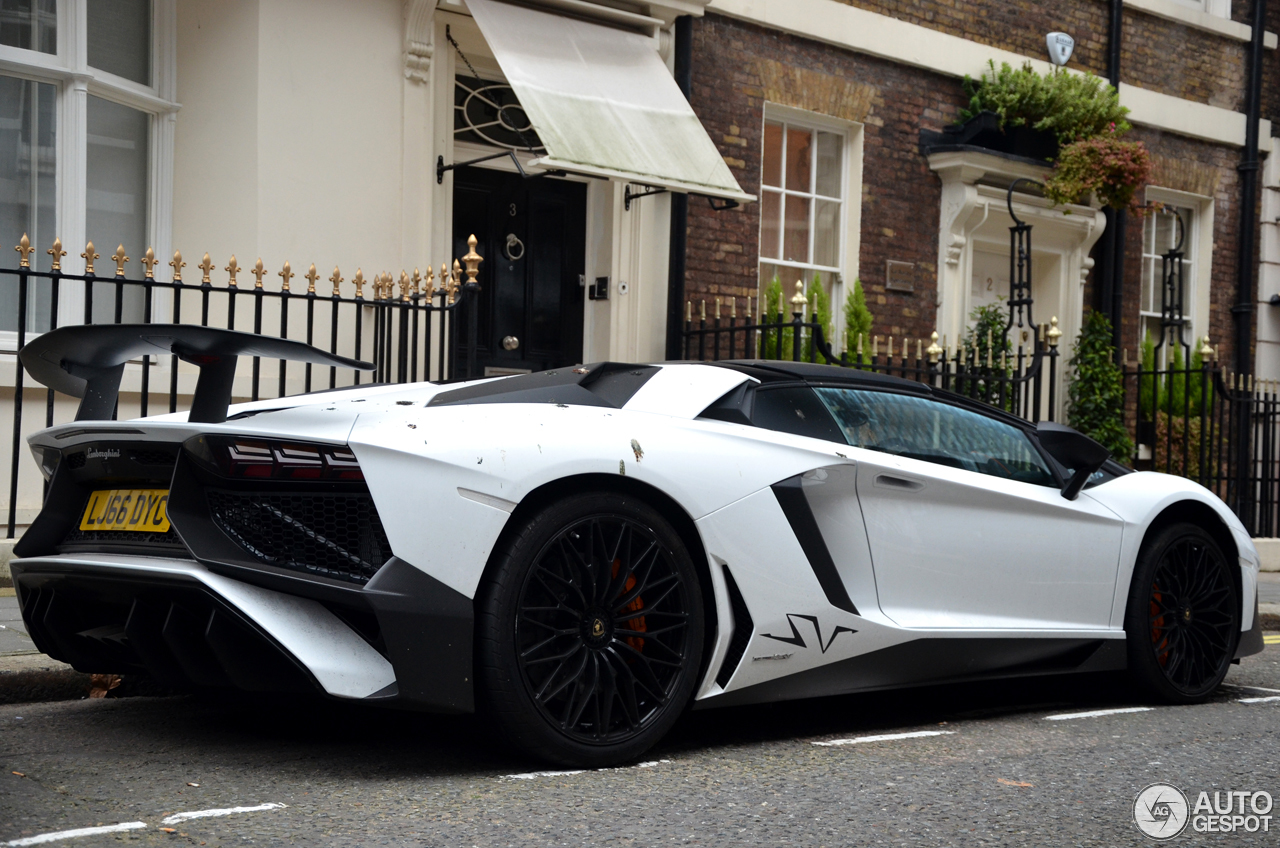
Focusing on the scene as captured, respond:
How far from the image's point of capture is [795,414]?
447cm

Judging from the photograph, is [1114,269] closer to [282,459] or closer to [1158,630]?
[1158,630]

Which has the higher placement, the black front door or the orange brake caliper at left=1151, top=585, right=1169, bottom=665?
the black front door

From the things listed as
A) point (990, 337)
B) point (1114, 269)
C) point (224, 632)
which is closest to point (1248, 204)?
point (1114, 269)

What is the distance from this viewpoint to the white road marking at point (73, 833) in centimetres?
295

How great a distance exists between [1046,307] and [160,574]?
1152 centimetres

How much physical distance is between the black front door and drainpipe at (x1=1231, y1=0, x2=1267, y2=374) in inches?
325

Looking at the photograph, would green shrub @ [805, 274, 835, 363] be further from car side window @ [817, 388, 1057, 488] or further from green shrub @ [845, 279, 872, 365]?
car side window @ [817, 388, 1057, 488]

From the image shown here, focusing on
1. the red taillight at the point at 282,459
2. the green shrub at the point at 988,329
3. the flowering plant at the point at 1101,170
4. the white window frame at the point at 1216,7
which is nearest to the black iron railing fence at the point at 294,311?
the red taillight at the point at 282,459

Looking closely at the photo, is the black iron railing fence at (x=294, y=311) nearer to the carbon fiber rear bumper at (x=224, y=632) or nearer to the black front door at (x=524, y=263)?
the black front door at (x=524, y=263)

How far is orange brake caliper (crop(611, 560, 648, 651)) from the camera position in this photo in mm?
3816

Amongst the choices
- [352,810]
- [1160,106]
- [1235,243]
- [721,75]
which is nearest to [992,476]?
[352,810]

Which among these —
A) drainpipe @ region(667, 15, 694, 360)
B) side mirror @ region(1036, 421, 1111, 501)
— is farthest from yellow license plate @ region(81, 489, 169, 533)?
drainpipe @ region(667, 15, 694, 360)

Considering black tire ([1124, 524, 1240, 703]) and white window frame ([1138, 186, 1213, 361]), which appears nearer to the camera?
black tire ([1124, 524, 1240, 703])

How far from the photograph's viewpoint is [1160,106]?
14.1 metres
